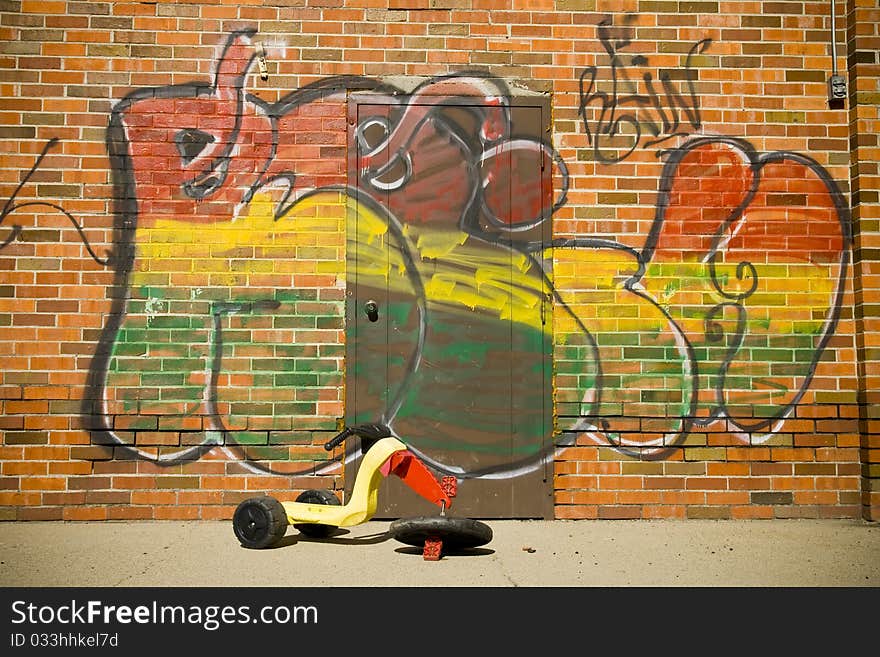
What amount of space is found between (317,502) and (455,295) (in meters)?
1.70

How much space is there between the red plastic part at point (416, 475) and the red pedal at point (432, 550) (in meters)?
0.23

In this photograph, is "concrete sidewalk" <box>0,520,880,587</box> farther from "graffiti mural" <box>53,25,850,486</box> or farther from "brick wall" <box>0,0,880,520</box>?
"graffiti mural" <box>53,25,850,486</box>

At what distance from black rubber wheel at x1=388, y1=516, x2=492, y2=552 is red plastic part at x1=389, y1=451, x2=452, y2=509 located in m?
0.18

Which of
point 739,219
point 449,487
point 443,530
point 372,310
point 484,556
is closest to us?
point 443,530

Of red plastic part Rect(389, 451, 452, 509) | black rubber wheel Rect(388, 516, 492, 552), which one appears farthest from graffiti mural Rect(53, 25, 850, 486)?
black rubber wheel Rect(388, 516, 492, 552)

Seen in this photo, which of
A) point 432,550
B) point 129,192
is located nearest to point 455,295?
point 432,550

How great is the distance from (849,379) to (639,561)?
2414 mm

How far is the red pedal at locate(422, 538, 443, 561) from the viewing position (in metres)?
4.79

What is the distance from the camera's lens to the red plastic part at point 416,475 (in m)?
4.95

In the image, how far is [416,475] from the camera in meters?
4.96

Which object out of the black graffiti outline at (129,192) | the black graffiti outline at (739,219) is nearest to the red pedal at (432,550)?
the black graffiti outline at (129,192)

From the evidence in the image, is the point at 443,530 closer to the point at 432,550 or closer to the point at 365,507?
the point at 432,550

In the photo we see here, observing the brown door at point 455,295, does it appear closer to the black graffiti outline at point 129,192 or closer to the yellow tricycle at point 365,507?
the black graffiti outline at point 129,192

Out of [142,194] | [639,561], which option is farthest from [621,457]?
[142,194]
